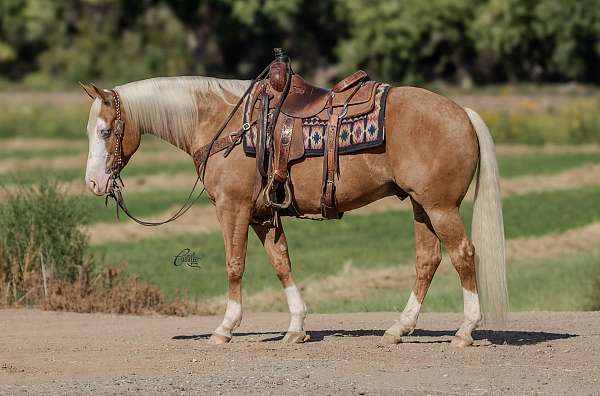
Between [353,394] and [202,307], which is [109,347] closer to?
[353,394]

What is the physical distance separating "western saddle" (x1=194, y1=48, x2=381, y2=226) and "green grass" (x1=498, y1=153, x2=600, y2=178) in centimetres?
2164

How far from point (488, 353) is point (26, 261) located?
19.6ft

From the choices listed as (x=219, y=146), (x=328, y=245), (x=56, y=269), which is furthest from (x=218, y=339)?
(x=328, y=245)

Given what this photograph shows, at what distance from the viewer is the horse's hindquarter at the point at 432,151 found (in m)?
11.1

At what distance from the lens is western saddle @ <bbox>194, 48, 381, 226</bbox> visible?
37.1 ft

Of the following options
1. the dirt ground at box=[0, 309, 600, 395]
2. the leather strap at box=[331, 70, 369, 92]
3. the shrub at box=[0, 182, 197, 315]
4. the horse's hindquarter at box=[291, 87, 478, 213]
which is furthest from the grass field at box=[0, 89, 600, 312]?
the horse's hindquarter at box=[291, 87, 478, 213]

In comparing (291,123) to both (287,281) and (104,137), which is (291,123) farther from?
(104,137)

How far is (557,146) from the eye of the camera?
130ft

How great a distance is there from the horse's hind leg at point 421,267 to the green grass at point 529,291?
378cm

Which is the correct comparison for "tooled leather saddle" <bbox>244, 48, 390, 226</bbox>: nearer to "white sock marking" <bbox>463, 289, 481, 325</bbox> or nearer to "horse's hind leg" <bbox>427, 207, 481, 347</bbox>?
"horse's hind leg" <bbox>427, 207, 481, 347</bbox>

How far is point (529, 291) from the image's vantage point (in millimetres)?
18094

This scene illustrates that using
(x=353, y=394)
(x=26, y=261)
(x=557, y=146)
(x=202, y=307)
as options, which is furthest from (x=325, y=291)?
(x=557, y=146)

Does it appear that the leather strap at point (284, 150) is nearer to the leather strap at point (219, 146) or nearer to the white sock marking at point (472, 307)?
the leather strap at point (219, 146)

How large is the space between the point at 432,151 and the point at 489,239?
37.4 inches
